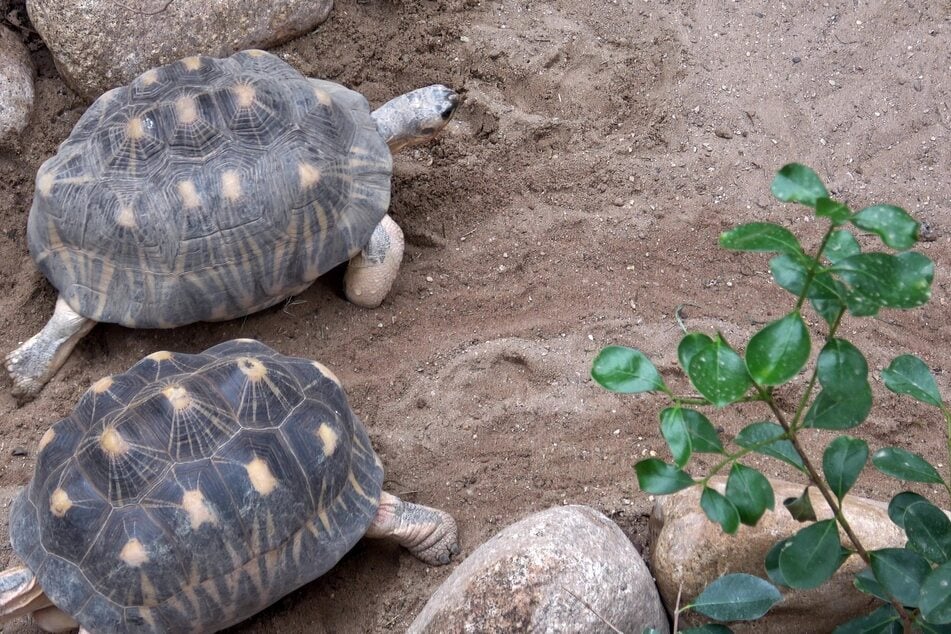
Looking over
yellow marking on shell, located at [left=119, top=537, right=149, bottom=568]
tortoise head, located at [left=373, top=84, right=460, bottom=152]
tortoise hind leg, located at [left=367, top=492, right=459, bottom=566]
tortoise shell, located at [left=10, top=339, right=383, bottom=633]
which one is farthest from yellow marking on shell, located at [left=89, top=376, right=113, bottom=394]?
tortoise head, located at [left=373, top=84, right=460, bottom=152]

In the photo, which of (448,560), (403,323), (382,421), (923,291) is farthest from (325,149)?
(923,291)

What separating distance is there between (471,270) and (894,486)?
5.51ft

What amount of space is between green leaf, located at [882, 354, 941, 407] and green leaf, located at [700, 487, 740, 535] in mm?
429

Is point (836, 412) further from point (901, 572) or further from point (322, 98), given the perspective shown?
point (322, 98)

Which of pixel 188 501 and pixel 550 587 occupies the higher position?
A: pixel 550 587

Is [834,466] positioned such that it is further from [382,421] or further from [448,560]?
[382,421]

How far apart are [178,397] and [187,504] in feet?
1.00

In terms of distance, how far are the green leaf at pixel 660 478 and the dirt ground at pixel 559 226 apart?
1.18 meters

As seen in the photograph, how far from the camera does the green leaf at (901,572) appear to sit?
5.34 ft

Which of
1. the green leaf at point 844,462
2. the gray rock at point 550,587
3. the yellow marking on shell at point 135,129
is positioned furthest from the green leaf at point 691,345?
the yellow marking on shell at point 135,129

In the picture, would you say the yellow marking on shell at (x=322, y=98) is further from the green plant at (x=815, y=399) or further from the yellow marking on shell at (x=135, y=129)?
the green plant at (x=815, y=399)

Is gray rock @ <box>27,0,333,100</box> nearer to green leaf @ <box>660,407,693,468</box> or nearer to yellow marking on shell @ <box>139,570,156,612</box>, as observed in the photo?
yellow marking on shell @ <box>139,570,156,612</box>

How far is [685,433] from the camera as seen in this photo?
57.3 inches

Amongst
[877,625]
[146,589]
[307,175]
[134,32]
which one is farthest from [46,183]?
[877,625]
